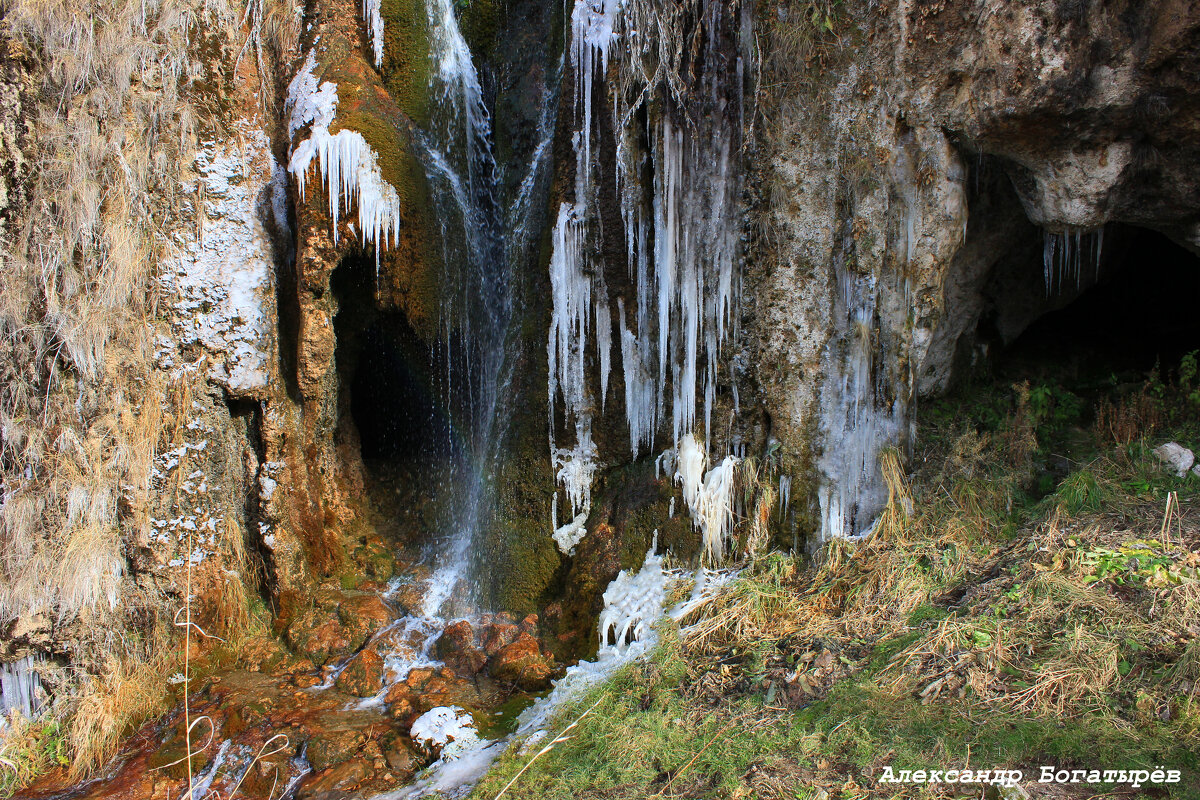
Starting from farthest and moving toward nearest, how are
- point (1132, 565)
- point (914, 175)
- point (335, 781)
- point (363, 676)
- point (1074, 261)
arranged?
point (1074, 261)
point (363, 676)
point (914, 175)
point (335, 781)
point (1132, 565)

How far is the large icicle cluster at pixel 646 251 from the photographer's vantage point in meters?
4.85

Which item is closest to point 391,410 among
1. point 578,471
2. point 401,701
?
point 578,471

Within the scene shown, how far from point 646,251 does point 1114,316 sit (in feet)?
14.3

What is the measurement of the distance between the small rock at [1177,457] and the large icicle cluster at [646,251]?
275 cm

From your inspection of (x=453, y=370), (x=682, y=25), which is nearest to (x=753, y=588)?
(x=453, y=370)

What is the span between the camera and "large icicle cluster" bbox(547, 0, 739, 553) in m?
4.85

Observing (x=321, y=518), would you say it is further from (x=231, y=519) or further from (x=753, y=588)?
(x=753, y=588)

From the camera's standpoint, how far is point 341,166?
17.8 ft

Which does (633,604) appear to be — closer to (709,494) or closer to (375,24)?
(709,494)

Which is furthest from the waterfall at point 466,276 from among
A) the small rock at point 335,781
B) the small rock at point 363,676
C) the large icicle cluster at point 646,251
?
the small rock at point 335,781

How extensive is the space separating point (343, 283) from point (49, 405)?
223 centimetres

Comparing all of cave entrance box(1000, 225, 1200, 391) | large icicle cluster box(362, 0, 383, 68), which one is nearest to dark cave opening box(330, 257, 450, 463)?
large icicle cluster box(362, 0, 383, 68)

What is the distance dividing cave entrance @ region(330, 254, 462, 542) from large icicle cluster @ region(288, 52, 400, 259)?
0.58 metres

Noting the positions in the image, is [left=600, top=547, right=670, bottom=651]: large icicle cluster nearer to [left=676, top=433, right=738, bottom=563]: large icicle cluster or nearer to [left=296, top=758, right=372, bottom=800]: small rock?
[left=676, top=433, right=738, bottom=563]: large icicle cluster
